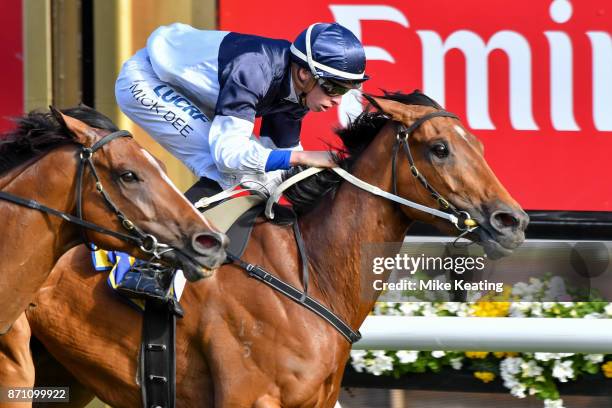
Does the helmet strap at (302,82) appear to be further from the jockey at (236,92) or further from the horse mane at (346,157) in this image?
the horse mane at (346,157)

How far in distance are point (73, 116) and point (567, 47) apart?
8.68ft

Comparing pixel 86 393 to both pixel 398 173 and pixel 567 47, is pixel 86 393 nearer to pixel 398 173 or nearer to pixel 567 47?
pixel 398 173

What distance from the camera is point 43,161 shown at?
3369 mm

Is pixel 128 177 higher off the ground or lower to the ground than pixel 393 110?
lower

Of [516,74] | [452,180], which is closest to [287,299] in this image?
[452,180]

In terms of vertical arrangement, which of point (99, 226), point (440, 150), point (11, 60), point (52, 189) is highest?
point (11, 60)

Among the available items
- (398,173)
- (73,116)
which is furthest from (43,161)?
(398,173)

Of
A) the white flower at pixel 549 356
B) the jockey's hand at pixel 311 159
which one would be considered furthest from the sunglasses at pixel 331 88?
the white flower at pixel 549 356

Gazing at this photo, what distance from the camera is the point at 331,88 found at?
13.4 ft

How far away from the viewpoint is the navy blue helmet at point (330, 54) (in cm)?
399

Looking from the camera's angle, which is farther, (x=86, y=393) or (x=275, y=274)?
(x=86, y=393)

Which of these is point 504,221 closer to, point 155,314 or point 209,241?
point 209,241

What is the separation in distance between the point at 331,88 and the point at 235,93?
0.39 m

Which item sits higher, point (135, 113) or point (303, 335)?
point (135, 113)
